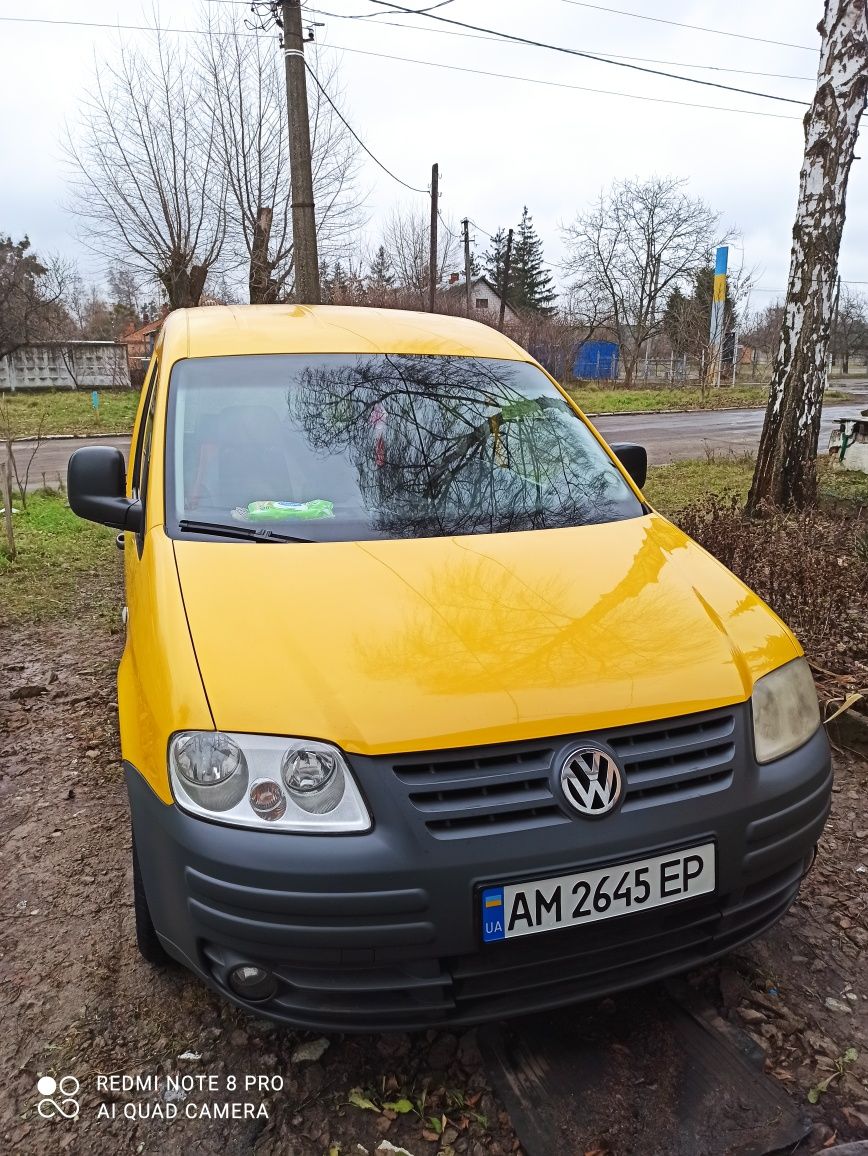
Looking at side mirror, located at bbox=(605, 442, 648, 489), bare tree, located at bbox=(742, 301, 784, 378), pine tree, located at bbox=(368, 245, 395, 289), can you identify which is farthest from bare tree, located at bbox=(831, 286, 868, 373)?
side mirror, located at bbox=(605, 442, 648, 489)

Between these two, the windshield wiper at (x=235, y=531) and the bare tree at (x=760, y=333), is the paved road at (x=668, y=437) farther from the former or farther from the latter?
the bare tree at (x=760, y=333)

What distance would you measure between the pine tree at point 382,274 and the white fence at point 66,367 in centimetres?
932

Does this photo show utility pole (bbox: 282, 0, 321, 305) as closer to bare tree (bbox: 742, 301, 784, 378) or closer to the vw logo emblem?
the vw logo emblem

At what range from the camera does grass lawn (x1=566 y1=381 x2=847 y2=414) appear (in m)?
27.4

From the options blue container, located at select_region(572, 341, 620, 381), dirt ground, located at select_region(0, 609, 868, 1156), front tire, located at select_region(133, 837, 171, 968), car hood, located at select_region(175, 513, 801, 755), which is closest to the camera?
car hood, located at select_region(175, 513, 801, 755)

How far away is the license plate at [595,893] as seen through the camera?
67.0 inches

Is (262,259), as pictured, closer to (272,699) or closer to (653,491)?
(653,491)

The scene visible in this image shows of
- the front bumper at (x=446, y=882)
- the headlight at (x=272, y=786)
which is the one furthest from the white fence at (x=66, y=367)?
the front bumper at (x=446, y=882)

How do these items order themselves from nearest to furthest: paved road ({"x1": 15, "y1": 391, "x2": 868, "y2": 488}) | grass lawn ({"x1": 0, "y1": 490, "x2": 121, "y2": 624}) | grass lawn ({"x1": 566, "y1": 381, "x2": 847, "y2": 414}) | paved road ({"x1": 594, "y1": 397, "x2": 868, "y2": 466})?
1. grass lawn ({"x1": 0, "y1": 490, "x2": 121, "y2": 624})
2. paved road ({"x1": 15, "y1": 391, "x2": 868, "y2": 488})
3. paved road ({"x1": 594, "y1": 397, "x2": 868, "y2": 466})
4. grass lawn ({"x1": 566, "y1": 381, "x2": 847, "y2": 414})

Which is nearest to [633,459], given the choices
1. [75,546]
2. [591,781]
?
[591,781]

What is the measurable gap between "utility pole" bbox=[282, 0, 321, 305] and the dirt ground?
872cm

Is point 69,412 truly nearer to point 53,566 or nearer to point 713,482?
point 53,566

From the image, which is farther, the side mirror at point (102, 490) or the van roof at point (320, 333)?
the van roof at point (320, 333)

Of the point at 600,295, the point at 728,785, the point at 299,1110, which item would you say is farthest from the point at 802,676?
the point at 600,295
